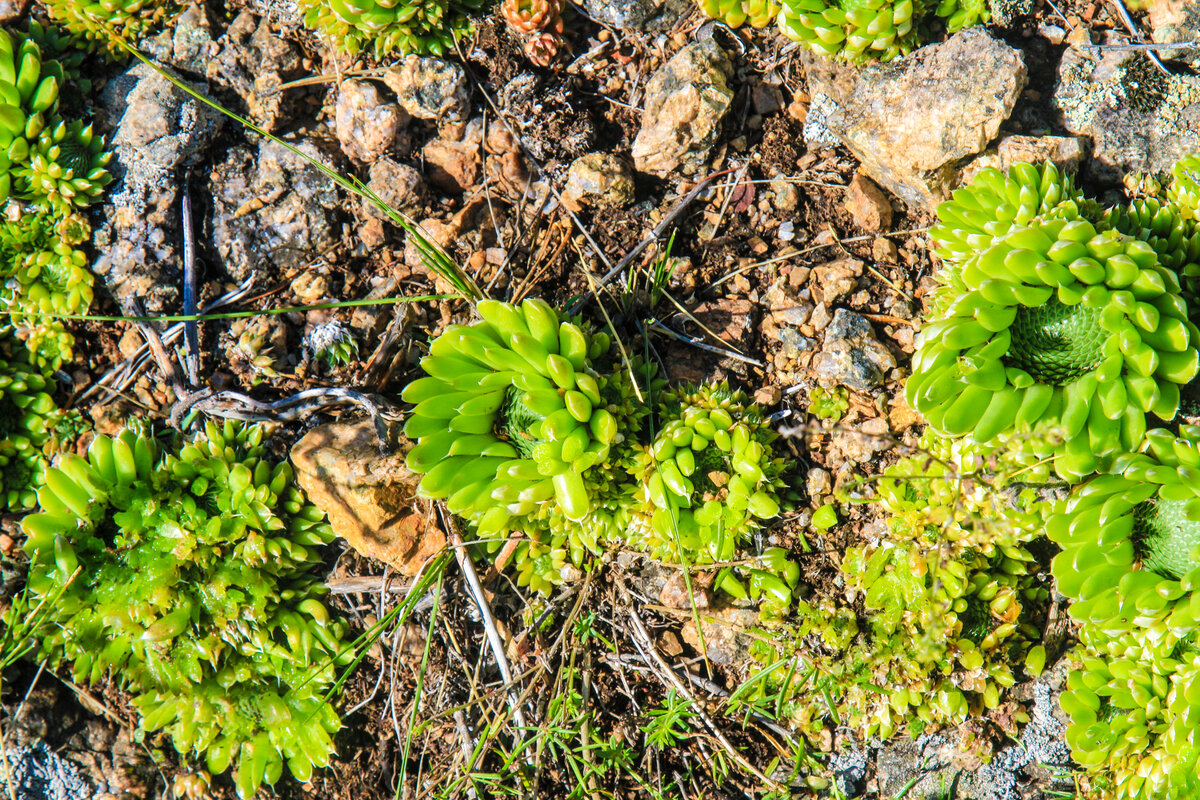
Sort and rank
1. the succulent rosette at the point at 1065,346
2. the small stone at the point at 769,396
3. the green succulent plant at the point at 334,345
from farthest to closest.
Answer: the green succulent plant at the point at 334,345 → the small stone at the point at 769,396 → the succulent rosette at the point at 1065,346

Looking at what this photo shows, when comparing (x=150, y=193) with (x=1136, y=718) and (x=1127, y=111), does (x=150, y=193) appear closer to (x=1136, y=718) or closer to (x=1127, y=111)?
(x=1127, y=111)

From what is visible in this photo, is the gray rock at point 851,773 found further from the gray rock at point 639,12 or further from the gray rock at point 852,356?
the gray rock at point 639,12

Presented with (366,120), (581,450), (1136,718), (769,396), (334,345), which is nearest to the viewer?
(1136,718)

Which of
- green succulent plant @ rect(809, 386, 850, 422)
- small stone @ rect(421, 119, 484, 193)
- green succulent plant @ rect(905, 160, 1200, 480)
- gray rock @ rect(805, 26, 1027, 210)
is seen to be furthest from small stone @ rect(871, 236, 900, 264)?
small stone @ rect(421, 119, 484, 193)

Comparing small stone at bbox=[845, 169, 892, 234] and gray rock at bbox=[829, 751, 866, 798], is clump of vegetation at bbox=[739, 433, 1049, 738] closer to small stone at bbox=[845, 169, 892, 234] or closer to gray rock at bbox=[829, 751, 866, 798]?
gray rock at bbox=[829, 751, 866, 798]

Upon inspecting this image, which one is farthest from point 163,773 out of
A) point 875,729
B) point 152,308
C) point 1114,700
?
point 1114,700

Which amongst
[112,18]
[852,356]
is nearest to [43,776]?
[112,18]

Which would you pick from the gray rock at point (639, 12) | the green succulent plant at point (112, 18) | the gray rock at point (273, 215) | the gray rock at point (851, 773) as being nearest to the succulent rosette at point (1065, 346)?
the gray rock at point (851, 773)
